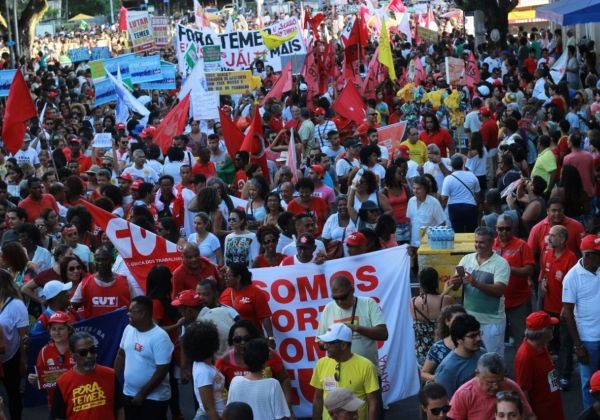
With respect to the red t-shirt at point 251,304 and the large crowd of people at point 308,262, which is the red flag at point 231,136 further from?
the red t-shirt at point 251,304

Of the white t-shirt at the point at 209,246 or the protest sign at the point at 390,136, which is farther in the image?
the protest sign at the point at 390,136

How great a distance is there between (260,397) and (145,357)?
133 cm

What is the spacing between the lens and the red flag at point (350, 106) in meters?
19.5

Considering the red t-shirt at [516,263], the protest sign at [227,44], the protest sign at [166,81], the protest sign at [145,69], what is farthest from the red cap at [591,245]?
the protest sign at [166,81]

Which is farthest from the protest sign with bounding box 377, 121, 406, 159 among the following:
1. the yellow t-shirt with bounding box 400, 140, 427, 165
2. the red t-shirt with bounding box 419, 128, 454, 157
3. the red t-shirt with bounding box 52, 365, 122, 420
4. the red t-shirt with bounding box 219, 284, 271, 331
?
the red t-shirt with bounding box 52, 365, 122, 420

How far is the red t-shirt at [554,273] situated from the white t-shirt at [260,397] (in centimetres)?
334

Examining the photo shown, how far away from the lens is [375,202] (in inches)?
476

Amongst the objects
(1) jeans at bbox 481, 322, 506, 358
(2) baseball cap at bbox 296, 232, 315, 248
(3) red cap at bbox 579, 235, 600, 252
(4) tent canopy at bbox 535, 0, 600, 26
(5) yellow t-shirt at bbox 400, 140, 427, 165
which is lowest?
(1) jeans at bbox 481, 322, 506, 358

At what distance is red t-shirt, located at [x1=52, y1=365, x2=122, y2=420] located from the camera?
7.65m

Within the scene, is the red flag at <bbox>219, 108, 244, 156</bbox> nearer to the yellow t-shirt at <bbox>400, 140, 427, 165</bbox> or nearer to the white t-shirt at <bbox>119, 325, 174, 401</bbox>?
the yellow t-shirt at <bbox>400, 140, 427, 165</bbox>

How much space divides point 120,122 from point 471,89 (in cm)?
704

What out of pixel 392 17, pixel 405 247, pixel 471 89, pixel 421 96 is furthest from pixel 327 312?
pixel 392 17

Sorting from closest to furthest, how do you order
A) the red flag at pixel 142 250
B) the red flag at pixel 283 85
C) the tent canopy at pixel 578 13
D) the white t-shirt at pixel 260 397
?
the white t-shirt at pixel 260 397
the red flag at pixel 142 250
the tent canopy at pixel 578 13
the red flag at pixel 283 85

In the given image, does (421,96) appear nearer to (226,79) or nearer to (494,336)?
(226,79)
